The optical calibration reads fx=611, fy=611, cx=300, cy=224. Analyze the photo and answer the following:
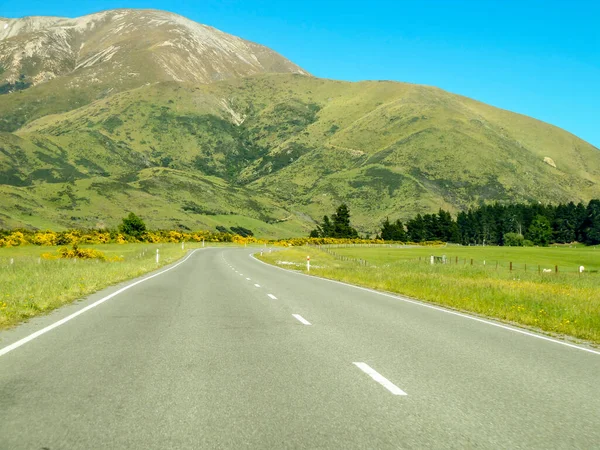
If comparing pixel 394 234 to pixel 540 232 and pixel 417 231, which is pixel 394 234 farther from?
pixel 540 232

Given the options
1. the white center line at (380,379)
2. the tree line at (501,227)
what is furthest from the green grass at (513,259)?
the tree line at (501,227)

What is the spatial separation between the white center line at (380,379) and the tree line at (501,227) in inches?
5538

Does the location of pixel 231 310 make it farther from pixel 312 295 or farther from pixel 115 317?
pixel 312 295

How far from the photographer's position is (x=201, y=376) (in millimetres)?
7527

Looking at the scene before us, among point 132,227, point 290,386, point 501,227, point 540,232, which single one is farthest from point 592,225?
point 290,386

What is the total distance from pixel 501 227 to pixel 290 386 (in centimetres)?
16896

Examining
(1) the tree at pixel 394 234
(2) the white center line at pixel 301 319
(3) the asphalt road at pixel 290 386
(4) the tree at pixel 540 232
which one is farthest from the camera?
(1) the tree at pixel 394 234

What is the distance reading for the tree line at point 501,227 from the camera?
5984 inches

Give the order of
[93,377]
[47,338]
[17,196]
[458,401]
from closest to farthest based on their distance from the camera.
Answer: [458,401] → [93,377] → [47,338] → [17,196]

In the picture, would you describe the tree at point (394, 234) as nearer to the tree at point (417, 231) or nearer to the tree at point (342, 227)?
the tree at point (417, 231)

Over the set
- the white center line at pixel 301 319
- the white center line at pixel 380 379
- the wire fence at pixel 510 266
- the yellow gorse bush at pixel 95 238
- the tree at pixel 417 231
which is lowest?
the wire fence at pixel 510 266

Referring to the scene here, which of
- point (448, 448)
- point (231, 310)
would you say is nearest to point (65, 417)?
point (448, 448)

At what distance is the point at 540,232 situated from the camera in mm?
154500

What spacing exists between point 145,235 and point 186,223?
5939 centimetres
